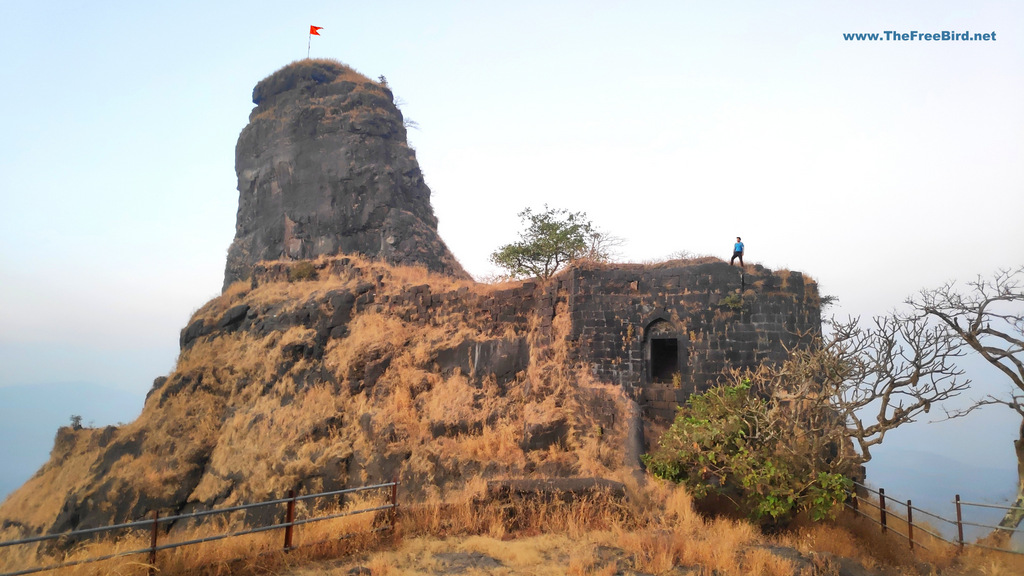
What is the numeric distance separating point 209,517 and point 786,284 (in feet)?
50.5

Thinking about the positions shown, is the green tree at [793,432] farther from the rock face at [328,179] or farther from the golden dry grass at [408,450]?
the rock face at [328,179]

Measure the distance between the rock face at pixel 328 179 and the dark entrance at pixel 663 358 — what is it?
11.9 metres

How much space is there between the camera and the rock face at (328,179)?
2558cm

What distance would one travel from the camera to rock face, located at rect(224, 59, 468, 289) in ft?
83.9

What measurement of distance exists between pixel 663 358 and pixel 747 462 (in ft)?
16.0

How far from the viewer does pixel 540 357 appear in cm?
1653

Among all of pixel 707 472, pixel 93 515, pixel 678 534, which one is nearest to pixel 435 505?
pixel 678 534

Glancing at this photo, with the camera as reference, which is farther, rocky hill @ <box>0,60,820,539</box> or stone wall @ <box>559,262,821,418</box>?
rocky hill @ <box>0,60,820,539</box>

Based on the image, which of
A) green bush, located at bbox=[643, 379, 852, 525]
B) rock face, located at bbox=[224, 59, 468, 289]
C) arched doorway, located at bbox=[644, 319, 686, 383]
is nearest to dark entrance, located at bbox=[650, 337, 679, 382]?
arched doorway, located at bbox=[644, 319, 686, 383]

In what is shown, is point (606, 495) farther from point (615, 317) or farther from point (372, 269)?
point (372, 269)

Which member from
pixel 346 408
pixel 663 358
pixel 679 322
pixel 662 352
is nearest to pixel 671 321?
pixel 679 322

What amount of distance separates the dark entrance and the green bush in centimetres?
239

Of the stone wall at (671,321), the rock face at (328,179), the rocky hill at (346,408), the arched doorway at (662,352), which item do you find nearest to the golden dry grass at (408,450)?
the rocky hill at (346,408)

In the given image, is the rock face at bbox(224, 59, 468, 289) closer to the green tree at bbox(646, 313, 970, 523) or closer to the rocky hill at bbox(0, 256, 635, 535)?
the rocky hill at bbox(0, 256, 635, 535)
